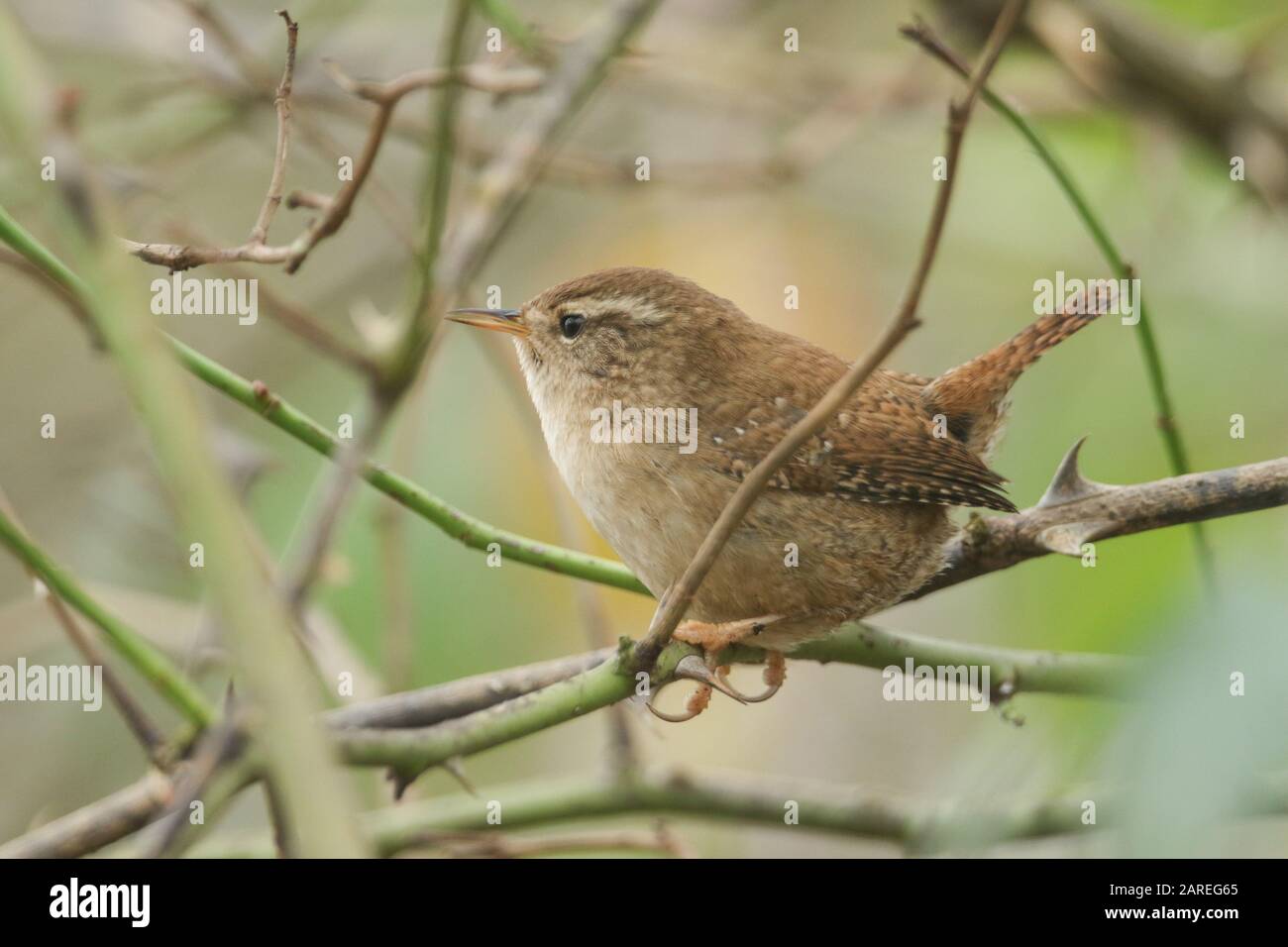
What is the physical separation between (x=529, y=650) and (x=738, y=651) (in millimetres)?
1157

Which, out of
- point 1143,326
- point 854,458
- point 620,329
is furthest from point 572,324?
point 1143,326

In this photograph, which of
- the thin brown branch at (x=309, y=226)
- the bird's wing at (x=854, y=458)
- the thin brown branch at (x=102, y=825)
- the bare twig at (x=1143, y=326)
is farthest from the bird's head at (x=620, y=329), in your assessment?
the thin brown branch at (x=102, y=825)

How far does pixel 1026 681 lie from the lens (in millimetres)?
2123

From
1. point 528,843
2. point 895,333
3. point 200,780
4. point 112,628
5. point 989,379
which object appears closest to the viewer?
point 895,333

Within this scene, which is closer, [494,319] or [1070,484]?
[1070,484]

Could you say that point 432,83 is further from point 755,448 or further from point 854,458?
point 854,458

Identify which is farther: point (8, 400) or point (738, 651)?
point (8, 400)

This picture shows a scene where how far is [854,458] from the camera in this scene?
2.70 meters

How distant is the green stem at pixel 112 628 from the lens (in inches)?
73.7

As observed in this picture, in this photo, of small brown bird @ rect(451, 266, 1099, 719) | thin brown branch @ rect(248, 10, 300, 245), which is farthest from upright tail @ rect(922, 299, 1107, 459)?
thin brown branch @ rect(248, 10, 300, 245)

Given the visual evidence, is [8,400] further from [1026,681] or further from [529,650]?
[1026,681]

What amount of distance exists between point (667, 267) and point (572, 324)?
1.48 meters

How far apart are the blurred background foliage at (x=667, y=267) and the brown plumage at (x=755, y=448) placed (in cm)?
20
